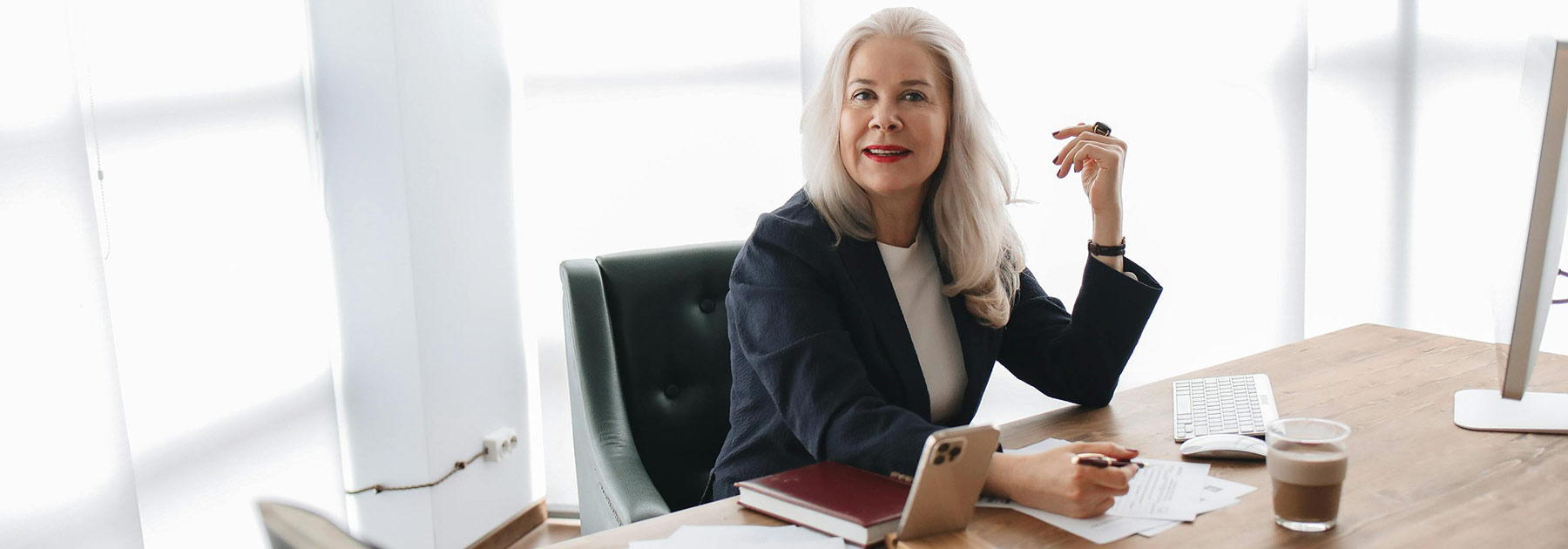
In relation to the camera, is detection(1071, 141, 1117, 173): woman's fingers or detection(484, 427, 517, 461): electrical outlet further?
detection(484, 427, 517, 461): electrical outlet

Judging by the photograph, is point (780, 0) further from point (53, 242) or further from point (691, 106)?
point (53, 242)

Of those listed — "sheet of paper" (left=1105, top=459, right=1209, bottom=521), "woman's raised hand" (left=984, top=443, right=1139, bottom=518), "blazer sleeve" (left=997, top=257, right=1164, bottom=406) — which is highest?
"blazer sleeve" (left=997, top=257, right=1164, bottom=406)

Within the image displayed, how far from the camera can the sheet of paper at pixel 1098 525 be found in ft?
3.82

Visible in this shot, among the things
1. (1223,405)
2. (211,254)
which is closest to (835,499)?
(1223,405)

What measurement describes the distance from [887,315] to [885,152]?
0.77 ft

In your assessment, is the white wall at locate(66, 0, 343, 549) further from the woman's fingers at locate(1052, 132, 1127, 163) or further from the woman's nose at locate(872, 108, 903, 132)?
the woman's fingers at locate(1052, 132, 1127, 163)

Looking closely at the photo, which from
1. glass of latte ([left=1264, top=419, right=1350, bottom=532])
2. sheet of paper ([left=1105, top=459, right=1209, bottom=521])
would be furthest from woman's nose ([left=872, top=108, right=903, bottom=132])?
glass of latte ([left=1264, top=419, right=1350, bottom=532])

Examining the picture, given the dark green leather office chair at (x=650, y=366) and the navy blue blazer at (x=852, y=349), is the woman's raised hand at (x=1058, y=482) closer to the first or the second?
the navy blue blazer at (x=852, y=349)

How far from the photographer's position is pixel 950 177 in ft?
5.65

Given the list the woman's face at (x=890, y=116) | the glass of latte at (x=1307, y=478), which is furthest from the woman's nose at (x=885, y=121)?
the glass of latte at (x=1307, y=478)

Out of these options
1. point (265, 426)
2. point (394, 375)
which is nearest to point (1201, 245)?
point (394, 375)

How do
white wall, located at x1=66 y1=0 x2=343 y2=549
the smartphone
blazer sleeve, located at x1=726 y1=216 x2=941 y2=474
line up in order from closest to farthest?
the smartphone, blazer sleeve, located at x1=726 y1=216 x2=941 y2=474, white wall, located at x1=66 y1=0 x2=343 y2=549

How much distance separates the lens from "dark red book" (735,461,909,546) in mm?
1162

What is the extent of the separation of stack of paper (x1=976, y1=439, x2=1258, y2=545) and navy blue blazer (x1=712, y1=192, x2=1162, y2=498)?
18cm
